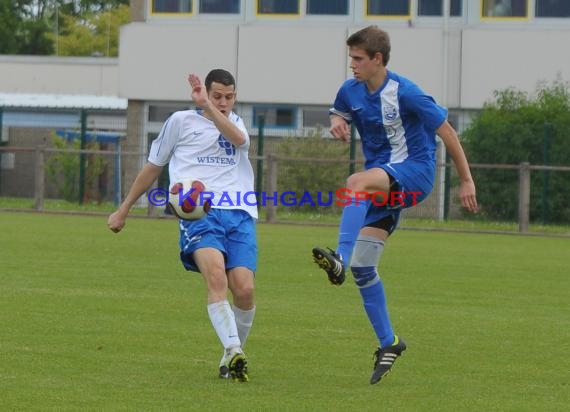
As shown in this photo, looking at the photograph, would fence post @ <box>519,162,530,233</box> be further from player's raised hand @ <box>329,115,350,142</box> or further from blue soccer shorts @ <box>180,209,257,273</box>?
blue soccer shorts @ <box>180,209,257,273</box>

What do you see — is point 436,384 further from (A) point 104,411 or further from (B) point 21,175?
(B) point 21,175

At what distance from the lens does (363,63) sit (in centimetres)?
835

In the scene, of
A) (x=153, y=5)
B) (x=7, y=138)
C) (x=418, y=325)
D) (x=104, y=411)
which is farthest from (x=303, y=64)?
(x=104, y=411)

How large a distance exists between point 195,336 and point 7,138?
32.4 m

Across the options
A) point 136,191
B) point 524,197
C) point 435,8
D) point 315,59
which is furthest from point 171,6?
point 136,191

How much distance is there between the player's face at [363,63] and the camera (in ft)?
27.3

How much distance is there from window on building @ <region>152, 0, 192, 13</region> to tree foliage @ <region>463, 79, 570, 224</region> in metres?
8.84

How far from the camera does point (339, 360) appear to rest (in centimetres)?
932

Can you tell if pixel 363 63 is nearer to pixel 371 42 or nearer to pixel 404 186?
pixel 371 42

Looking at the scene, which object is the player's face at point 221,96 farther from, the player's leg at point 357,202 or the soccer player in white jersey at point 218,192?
the player's leg at point 357,202

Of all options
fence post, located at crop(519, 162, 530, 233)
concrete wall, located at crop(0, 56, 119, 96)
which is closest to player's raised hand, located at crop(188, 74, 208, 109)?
fence post, located at crop(519, 162, 530, 233)

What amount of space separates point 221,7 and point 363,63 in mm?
27653

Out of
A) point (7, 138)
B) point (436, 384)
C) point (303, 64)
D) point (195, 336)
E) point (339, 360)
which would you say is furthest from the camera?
point (7, 138)

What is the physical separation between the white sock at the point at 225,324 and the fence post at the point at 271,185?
60.7 feet
